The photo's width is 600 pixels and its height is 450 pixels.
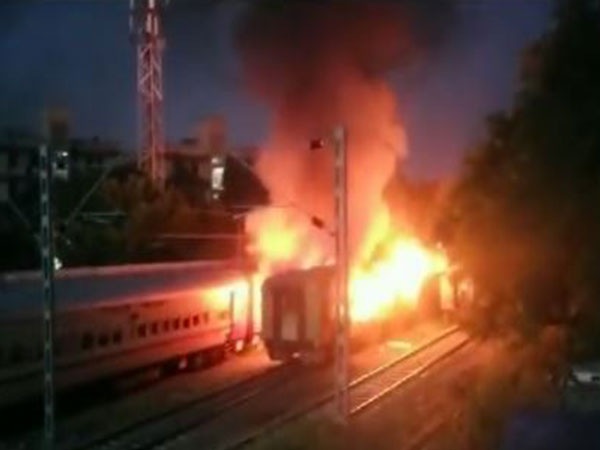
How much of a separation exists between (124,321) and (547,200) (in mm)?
10272

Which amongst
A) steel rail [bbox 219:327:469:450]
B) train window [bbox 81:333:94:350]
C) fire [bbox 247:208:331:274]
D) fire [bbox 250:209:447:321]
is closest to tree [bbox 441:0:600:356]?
steel rail [bbox 219:327:469:450]

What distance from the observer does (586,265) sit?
19.7m

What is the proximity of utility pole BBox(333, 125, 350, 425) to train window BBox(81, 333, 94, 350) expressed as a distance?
19.3 ft

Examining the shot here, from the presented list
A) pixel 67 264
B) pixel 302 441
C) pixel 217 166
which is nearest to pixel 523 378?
pixel 302 441

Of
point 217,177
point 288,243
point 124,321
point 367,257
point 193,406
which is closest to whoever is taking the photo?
point 217,177

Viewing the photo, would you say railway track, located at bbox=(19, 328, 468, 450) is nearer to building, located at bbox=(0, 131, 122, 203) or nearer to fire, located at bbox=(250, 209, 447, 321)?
fire, located at bbox=(250, 209, 447, 321)

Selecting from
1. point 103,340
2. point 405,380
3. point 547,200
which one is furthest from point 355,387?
point 547,200

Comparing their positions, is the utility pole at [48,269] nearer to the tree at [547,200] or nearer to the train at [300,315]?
the tree at [547,200]

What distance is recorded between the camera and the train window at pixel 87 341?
24422 millimetres

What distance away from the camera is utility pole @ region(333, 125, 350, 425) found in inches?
827

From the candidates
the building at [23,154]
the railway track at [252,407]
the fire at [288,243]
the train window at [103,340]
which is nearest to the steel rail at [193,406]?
the railway track at [252,407]

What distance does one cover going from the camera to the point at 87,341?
24641mm

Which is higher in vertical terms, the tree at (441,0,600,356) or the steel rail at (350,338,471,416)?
the tree at (441,0,600,356)

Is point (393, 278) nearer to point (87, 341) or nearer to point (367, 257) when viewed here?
point (367, 257)
